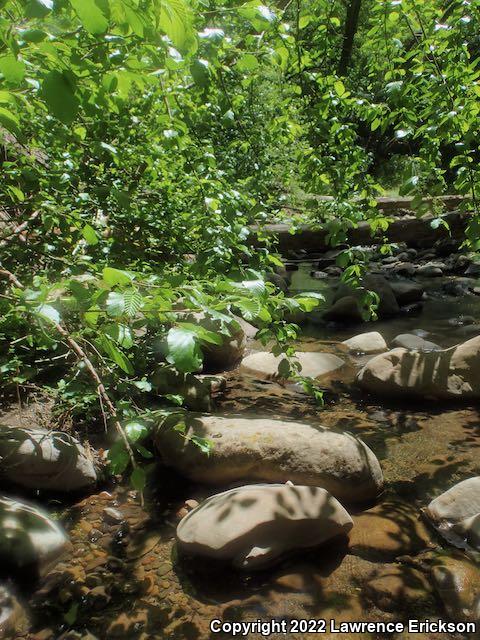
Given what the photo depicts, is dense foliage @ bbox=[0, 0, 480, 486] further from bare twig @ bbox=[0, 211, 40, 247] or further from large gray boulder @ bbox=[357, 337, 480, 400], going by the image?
large gray boulder @ bbox=[357, 337, 480, 400]

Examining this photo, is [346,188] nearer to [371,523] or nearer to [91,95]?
[91,95]

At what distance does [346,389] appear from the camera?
5238 millimetres

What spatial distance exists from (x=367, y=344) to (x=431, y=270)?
662 centimetres

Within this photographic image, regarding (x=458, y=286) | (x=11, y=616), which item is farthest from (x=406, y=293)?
(x=11, y=616)

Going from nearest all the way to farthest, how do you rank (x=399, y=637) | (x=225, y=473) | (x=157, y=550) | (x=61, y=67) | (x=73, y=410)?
(x=61, y=67) → (x=399, y=637) → (x=157, y=550) → (x=225, y=473) → (x=73, y=410)

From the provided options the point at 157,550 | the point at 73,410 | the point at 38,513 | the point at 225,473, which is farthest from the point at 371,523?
the point at 73,410

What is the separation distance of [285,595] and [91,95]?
8.36 ft

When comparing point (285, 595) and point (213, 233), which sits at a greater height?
point (213, 233)

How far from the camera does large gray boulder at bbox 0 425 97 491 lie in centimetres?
312

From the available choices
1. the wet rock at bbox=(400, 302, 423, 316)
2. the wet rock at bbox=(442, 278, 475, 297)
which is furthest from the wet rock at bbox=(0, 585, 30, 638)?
the wet rock at bbox=(442, 278, 475, 297)

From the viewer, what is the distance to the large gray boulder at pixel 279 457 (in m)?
3.20

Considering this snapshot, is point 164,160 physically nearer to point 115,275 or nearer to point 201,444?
point 201,444

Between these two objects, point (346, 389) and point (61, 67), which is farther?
point (346, 389)

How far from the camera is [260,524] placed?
2662mm
